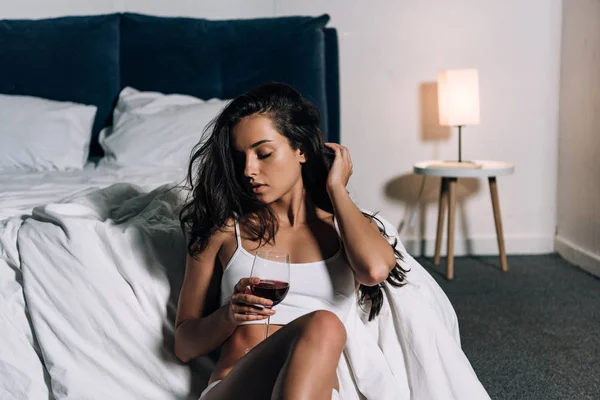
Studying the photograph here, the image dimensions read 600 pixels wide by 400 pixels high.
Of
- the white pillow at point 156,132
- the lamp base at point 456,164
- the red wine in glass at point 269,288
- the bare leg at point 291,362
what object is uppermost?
the white pillow at point 156,132

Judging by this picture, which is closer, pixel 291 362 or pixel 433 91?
pixel 291 362

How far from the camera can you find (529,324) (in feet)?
8.71

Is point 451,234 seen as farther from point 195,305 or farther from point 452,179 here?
point 195,305

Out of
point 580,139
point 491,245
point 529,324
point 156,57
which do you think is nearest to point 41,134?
point 156,57

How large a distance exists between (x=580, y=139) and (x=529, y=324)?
131 cm

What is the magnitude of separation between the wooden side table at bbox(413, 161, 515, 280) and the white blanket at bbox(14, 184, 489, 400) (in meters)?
1.68

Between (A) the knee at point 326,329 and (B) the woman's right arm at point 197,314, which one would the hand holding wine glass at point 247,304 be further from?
(B) the woman's right arm at point 197,314

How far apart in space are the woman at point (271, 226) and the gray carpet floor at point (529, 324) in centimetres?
81

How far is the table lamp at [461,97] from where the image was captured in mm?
3361

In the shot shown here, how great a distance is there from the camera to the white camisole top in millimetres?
1408

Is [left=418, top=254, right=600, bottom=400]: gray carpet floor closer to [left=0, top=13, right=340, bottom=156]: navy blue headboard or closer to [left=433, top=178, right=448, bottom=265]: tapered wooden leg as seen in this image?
[left=433, top=178, right=448, bottom=265]: tapered wooden leg

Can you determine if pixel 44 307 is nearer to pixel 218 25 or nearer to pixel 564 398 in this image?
pixel 564 398

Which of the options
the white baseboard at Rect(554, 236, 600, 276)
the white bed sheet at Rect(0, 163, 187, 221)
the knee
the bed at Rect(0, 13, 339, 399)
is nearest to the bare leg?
the knee

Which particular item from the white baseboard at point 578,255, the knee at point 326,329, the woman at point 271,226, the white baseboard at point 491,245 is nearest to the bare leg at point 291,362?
the knee at point 326,329
